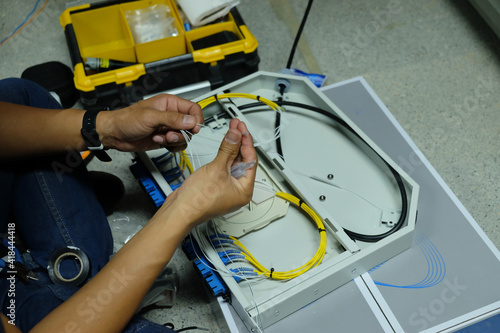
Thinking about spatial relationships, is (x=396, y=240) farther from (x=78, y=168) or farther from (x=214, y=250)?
(x=78, y=168)

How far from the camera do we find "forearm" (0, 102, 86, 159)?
1092 millimetres

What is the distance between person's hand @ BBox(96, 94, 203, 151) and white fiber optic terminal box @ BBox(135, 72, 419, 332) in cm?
10

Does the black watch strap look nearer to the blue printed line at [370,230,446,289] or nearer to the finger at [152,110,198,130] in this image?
the finger at [152,110,198,130]

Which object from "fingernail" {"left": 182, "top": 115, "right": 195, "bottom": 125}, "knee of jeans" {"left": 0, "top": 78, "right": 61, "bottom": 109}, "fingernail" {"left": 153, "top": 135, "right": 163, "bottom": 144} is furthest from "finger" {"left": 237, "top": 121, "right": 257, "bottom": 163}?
"knee of jeans" {"left": 0, "top": 78, "right": 61, "bottom": 109}

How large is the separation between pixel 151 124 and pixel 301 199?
40 cm

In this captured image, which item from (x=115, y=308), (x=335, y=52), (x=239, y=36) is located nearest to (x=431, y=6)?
(x=335, y=52)

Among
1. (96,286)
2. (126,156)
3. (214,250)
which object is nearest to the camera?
(96,286)

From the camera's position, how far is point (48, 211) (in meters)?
1.12

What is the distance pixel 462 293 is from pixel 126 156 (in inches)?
41.9

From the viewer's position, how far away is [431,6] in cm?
199

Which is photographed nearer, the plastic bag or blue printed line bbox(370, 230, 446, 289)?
blue printed line bbox(370, 230, 446, 289)

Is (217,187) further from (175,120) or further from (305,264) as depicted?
(305,264)

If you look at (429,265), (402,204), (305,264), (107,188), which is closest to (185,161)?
(107,188)

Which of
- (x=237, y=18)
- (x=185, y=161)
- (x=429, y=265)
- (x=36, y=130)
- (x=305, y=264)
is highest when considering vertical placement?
(x=36, y=130)
